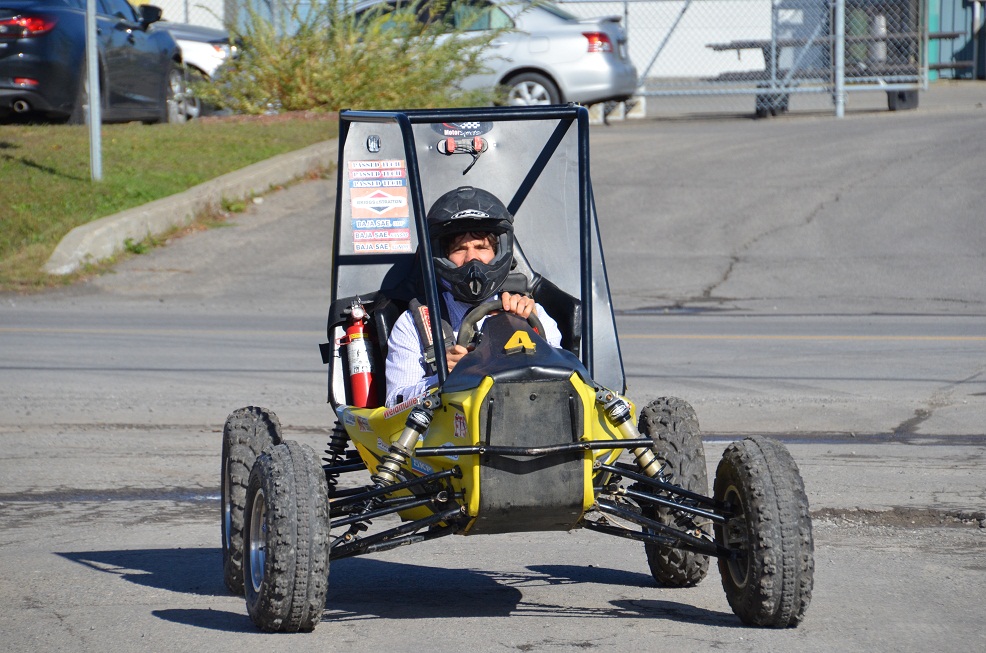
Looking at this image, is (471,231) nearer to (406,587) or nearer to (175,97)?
Result: (406,587)

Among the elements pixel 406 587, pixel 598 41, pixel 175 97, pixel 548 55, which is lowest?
pixel 406 587

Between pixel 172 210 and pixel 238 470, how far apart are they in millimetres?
11626

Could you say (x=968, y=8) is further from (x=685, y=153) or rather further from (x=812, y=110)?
(x=685, y=153)

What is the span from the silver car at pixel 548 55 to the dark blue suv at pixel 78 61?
3096 millimetres

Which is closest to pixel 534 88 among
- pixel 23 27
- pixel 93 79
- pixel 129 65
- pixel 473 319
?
pixel 129 65

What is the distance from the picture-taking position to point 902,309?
13328mm

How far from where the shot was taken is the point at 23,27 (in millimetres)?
17312

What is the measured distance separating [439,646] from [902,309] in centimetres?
974

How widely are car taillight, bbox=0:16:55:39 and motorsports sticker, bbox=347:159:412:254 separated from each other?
12501 mm

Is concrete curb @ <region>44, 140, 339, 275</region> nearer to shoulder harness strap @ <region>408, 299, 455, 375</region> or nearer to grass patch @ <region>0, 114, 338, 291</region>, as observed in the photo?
grass patch @ <region>0, 114, 338, 291</region>

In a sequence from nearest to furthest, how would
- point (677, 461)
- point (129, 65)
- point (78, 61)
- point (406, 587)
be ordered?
point (677, 461) < point (406, 587) < point (78, 61) < point (129, 65)

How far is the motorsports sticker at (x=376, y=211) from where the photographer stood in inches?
244

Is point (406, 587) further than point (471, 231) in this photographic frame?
Yes

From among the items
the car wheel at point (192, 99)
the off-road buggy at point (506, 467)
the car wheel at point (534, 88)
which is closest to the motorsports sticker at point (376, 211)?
the off-road buggy at point (506, 467)
